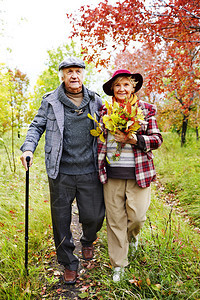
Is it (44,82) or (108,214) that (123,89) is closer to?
(108,214)

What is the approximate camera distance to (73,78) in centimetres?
236

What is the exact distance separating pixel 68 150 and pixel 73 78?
2.41ft

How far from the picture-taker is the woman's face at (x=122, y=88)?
2290mm

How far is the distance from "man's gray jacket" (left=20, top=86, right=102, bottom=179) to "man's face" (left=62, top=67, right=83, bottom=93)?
0.46 feet

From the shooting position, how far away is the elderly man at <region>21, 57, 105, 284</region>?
2355 millimetres

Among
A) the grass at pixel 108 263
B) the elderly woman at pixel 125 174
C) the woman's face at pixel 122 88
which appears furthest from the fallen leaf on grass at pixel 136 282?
the woman's face at pixel 122 88

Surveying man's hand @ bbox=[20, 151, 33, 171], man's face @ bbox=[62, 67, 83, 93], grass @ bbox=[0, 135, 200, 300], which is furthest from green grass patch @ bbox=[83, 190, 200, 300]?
man's face @ bbox=[62, 67, 83, 93]

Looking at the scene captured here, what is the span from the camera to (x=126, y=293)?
2068 mm

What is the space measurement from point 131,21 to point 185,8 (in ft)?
2.84

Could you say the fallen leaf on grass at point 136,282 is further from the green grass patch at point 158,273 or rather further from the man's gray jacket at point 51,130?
the man's gray jacket at point 51,130

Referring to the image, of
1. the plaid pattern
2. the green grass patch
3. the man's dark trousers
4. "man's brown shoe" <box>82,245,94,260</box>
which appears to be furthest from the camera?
"man's brown shoe" <box>82,245,94,260</box>

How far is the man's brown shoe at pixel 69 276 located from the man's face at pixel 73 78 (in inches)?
75.0

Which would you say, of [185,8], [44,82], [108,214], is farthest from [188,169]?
[44,82]

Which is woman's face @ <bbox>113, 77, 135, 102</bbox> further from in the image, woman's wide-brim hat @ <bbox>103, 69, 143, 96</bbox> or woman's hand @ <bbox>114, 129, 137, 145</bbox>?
woman's hand @ <bbox>114, 129, 137, 145</bbox>
